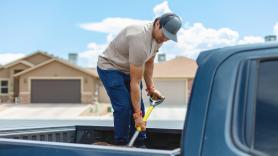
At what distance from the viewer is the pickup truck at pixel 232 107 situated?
1842 millimetres

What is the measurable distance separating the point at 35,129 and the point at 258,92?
6.78 ft

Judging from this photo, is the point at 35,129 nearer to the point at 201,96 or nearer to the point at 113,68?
the point at 113,68

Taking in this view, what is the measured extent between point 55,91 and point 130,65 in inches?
1666

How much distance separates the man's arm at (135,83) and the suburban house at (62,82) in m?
39.3

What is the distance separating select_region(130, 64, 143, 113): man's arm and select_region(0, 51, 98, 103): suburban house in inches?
1548

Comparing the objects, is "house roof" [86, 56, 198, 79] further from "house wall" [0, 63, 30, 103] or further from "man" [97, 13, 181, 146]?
"man" [97, 13, 181, 146]

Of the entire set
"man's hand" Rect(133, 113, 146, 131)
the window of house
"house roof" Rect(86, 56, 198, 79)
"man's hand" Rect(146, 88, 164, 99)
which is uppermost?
"house roof" Rect(86, 56, 198, 79)

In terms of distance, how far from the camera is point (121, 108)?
3418 mm

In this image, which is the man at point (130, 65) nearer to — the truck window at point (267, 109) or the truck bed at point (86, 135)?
the truck bed at point (86, 135)

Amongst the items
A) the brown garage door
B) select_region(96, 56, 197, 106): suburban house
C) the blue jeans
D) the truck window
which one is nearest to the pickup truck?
the truck window

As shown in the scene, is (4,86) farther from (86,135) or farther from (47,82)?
(86,135)

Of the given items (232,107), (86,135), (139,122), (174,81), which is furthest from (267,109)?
(174,81)

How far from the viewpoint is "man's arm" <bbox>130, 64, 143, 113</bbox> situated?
3248mm

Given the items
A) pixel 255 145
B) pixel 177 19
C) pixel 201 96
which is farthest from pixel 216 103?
pixel 177 19
